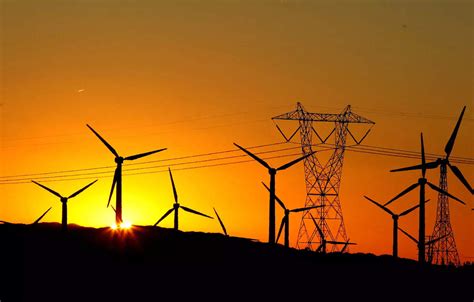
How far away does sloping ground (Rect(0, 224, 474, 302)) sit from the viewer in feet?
429

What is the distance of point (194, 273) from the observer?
143m

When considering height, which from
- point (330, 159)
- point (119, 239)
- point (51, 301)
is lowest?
point (51, 301)

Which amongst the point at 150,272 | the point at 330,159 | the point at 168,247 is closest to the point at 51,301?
the point at 150,272

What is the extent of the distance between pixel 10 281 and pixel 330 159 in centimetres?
5754

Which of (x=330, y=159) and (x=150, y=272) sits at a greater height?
(x=330, y=159)

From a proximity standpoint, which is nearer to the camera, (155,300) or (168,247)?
(155,300)

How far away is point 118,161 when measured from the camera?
14425cm

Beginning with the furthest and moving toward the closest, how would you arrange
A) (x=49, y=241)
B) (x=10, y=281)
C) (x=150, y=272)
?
(x=49, y=241) < (x=150, y=272) < (x=10, y=281)

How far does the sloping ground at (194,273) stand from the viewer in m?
131

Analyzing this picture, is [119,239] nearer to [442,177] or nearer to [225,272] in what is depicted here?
[225,272]

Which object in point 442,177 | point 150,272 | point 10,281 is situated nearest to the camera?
point 10,281

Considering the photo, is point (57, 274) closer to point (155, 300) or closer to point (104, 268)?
point (104, 268)

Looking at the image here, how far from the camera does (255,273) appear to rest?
146m

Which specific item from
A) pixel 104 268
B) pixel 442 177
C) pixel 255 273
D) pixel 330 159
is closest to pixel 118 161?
pixel 104 268
